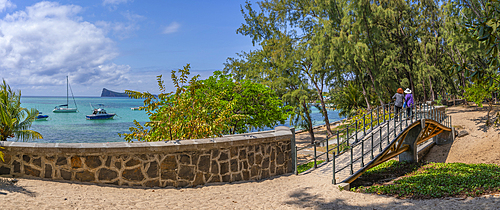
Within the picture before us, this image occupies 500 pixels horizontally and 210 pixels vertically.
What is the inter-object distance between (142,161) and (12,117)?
22.7ft

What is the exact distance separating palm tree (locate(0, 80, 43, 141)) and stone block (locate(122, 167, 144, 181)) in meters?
4.19

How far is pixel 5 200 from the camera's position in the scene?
527 centimetres

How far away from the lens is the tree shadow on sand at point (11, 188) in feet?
18.6

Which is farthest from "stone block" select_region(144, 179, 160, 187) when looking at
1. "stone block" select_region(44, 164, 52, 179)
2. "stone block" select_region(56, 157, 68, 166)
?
"stone block" select_region(44, 164, 52, 179)

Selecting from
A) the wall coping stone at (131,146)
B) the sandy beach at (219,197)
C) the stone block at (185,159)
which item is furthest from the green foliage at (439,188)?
the stone block at (185,159)

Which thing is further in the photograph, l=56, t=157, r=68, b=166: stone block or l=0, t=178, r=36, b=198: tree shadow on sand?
l=56, t=157, r=68, b=166: stone block

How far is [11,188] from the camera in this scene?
5.85 metres

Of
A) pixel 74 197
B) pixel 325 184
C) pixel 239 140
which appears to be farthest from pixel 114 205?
pixel 325 184

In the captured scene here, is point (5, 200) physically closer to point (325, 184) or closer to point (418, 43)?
point (325, 184)

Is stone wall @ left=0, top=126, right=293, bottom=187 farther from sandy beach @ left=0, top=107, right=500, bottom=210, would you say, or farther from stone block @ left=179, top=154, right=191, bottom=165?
sandy beach @ left=0, top=107, right=500, bottom=210

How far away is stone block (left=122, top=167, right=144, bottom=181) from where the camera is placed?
22.4 ft

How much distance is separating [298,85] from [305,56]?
2.25 m

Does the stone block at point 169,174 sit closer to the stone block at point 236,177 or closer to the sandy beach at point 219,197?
the sandy beach at point 219,197

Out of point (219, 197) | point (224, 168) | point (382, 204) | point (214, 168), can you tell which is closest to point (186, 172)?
point (214, 168)
